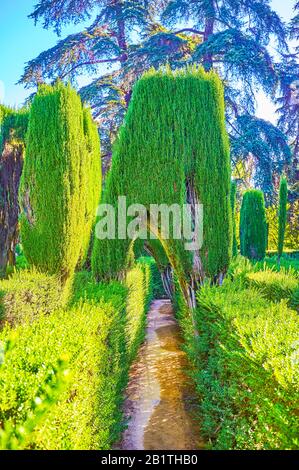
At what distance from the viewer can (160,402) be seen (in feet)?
16.2

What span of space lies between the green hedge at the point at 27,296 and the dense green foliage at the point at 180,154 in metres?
1.66

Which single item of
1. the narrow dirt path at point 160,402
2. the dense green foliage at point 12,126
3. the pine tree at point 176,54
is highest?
the pine tree at point 176,54

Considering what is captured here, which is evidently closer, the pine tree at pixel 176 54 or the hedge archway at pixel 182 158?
the hedge archway at pixel 182 158

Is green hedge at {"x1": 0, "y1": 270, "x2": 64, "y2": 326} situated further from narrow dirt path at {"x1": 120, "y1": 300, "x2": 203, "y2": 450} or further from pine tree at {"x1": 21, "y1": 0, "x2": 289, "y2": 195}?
pine tree at {"x1": 21, "y1": 0, "x2": 289, "y2": 195}

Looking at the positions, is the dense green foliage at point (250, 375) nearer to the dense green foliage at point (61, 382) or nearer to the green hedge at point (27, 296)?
the dense green foliage at point (61, 382)

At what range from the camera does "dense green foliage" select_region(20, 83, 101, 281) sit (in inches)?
222

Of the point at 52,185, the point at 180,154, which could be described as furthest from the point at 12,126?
the point at 180,154

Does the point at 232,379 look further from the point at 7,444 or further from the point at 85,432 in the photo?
the point at 7,444

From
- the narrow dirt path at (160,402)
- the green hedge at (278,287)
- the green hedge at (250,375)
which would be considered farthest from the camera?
the green hedge at (278,287)

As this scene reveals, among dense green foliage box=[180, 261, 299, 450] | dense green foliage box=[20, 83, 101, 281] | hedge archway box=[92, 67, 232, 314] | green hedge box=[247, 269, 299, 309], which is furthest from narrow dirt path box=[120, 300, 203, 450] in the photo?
dense green foliage box=[20, 83, 101, 281]

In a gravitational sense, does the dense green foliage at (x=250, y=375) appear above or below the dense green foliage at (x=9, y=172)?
below

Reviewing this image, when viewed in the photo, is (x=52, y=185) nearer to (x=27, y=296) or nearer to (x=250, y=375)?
(x=27, y=296)

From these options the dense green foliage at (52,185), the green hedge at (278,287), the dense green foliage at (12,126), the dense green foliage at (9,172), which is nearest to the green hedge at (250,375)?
the green hedge at (278,287)

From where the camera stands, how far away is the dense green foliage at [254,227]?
53.7 feet
